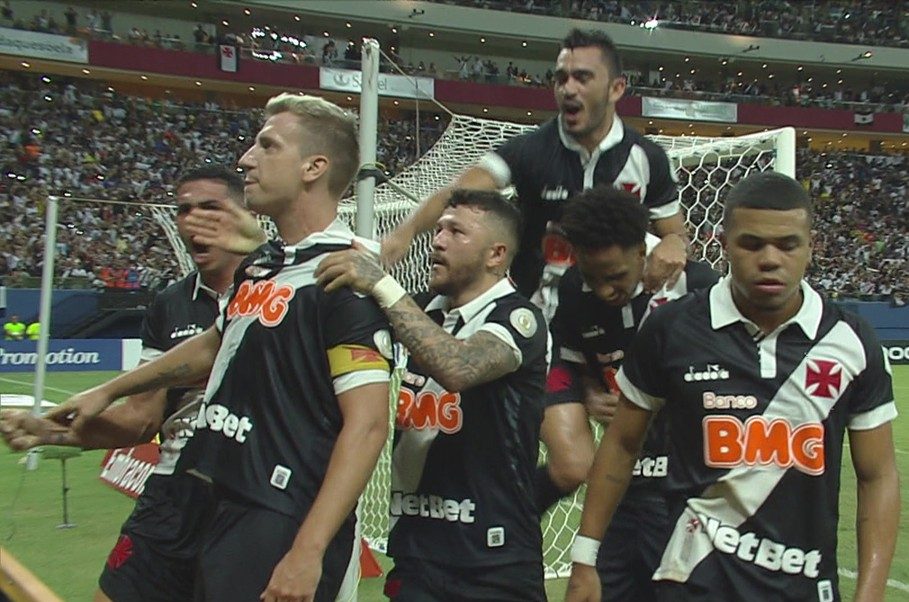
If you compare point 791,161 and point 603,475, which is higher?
point 791,161

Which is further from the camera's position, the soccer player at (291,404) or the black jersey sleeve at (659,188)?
the black jersey sleeve at (659,188)

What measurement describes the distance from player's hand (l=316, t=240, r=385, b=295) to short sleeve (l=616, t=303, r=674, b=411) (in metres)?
0.77

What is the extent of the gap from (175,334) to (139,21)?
117 ft

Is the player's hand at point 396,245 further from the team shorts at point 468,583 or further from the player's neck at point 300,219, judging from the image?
the team shorts at point 468,583

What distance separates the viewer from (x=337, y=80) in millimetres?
35312

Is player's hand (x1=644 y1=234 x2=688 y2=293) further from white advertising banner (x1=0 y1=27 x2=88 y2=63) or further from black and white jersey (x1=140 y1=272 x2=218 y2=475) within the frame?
white advertising banner (x1=0 y1=27 x2=88 y2=63)

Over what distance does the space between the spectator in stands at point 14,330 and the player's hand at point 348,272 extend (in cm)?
1976

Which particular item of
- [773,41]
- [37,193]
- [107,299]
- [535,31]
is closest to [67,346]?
[107,299]

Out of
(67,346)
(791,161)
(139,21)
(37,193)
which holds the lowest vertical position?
(67,346)

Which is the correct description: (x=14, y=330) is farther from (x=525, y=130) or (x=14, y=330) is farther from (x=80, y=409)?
(x=80, y=409)

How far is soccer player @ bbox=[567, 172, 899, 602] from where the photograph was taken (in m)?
2.58

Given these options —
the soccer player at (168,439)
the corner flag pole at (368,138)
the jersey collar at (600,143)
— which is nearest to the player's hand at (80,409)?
the soccer player at (168,439)

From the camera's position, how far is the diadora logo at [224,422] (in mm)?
2650

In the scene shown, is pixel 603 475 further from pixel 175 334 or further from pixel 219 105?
pixel 219 105
